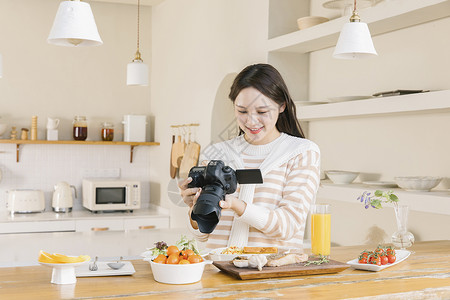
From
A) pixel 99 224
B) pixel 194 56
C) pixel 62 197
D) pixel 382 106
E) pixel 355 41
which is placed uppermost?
pixel 194 56

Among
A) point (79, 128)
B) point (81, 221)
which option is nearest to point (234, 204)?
point (81, 221)

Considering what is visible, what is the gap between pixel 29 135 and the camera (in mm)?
5125

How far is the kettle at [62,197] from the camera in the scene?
5.01 meters

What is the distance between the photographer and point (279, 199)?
1.91m

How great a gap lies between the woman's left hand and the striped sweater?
45 millimetres

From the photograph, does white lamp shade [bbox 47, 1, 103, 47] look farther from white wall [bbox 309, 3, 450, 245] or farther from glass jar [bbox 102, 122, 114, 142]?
glass jar [bbox 102, 122, 114, 142]

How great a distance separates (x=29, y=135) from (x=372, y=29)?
11.2ft

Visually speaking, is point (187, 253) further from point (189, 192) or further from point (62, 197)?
point (62, 197)

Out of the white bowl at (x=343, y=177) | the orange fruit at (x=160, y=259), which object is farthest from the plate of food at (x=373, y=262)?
the white bowl at (x=343, y=177)

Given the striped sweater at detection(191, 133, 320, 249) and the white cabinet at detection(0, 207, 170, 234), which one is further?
the white cabinet at detection(0, 207, 170, 234)

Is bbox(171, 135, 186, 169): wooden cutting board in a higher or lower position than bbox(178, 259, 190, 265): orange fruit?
higher

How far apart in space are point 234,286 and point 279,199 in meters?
0.49

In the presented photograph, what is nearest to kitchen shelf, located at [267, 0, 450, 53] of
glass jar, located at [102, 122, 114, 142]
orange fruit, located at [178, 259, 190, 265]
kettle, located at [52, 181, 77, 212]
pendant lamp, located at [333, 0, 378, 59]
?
pendant lamp, located at [333, 0, 378, 59]

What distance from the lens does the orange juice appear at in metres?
1.86
